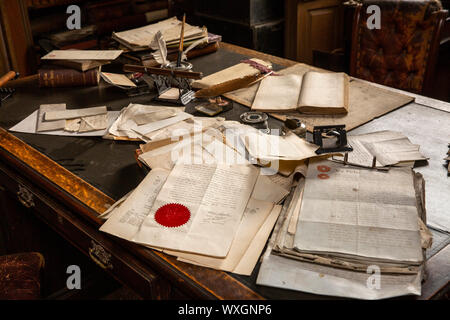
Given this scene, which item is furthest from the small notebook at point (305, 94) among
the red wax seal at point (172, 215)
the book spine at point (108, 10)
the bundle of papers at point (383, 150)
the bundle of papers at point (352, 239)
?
the book spine at point (108, 10)

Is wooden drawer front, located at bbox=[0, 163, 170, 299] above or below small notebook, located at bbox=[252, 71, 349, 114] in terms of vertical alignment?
below

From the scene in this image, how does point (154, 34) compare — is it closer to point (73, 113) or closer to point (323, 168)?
point (73, 113)

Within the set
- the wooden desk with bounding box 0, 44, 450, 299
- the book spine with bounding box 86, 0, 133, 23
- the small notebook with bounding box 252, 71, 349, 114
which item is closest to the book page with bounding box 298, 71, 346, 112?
the small notebook with bounding box 252, 71, 349, 114

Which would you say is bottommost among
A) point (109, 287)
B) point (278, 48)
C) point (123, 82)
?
point (109, 287)

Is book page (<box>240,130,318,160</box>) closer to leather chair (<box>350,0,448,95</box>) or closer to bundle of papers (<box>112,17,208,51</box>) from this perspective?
bundle of papers (<box>112,17,208,51</box>)

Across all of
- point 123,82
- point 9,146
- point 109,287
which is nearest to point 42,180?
point 9,146

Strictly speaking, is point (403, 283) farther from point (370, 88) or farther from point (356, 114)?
point (370, 88)

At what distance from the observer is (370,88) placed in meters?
1.75

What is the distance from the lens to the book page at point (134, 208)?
1.02 m

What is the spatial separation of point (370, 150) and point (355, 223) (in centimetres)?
35

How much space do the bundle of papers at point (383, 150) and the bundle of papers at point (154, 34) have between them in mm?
1016

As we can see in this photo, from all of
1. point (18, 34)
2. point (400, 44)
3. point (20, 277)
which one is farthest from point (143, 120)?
Result: point (18, 34)

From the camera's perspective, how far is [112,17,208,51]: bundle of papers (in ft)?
6.63

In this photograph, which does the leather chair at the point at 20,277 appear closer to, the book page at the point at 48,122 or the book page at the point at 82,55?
the book page at the point at 48,122
